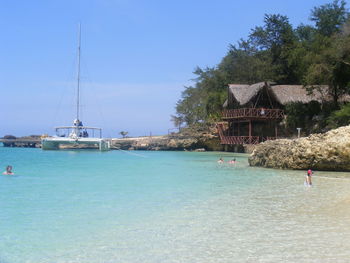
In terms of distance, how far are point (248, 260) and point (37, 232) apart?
3.80 metres

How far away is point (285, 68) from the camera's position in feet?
141

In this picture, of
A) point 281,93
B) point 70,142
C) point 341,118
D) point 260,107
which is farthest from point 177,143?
point 341,118

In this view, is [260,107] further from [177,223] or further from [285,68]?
[177,223]

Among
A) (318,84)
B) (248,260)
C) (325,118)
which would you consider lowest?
(248,260)

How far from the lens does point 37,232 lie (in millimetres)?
7102

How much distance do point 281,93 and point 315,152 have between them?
19050 mm

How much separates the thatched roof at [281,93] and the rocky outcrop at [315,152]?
15.3 m

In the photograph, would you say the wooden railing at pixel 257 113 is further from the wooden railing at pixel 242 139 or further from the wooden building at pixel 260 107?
the wooden railing at pixel 242 139

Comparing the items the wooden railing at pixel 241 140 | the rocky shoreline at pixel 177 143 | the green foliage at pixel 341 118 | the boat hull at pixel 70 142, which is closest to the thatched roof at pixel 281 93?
the wooden railing at pixel 241 140

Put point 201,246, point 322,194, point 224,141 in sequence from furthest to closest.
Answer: point 224,141 < point 322,194 < point 201,246

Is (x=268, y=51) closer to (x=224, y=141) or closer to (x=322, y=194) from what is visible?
(x=224, y=141)

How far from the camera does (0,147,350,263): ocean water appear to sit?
5.86 m

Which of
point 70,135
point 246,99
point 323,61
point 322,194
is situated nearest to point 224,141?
point 246,99

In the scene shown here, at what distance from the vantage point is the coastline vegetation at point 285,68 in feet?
99.7
